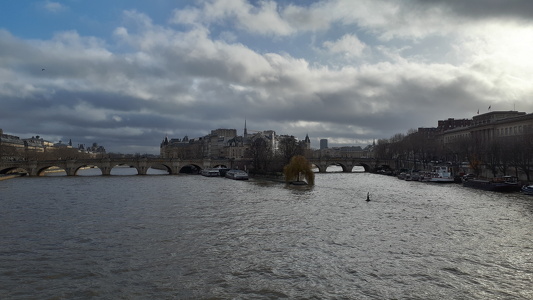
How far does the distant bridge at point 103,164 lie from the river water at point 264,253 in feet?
A: 214

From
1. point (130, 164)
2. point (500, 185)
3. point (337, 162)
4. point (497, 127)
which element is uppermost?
point (497, 127)

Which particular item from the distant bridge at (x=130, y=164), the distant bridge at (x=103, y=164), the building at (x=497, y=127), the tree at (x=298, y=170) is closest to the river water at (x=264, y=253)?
the tree at (x=298, y=170)

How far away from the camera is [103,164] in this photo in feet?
330

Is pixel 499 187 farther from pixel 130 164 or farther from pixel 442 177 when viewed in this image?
pixel 130 164

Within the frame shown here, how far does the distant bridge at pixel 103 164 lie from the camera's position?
3632 inches

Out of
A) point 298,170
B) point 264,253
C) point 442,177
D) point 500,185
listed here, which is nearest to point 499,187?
point 500,185

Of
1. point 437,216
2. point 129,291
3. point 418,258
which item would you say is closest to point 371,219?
point 437,216

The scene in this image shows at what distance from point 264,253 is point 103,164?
293 ft

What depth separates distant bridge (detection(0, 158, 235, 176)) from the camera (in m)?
92.2

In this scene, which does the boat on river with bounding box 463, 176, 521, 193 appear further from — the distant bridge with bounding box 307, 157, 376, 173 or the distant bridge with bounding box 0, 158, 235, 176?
the distant bridge with bounding box 0, 158, 235, 176

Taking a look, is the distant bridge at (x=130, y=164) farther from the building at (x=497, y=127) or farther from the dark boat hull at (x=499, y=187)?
the dark boat hull at (x=499, y=187)

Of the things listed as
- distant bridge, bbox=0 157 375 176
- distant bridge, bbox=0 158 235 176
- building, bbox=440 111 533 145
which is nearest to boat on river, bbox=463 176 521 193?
building, bbox=440 111 533 145

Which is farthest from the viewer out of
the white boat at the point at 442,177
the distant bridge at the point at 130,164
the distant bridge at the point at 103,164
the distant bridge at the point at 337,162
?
the distant bridge at the point at 337,162

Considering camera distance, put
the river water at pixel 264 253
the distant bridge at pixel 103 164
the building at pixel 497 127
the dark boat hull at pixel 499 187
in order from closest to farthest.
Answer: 1. the river water at pixel 264 253
2. the dark boat hull at pixel 499 187
3. the building at pixel 497 127
4. the distant bridge at pixel 103 164
